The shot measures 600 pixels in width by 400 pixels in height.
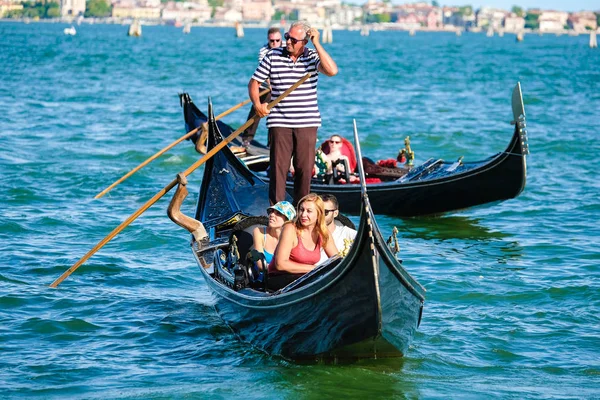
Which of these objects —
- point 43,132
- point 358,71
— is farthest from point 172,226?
point 358,71

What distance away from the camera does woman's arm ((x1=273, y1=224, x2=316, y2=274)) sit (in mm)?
4684

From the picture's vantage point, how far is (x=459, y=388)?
15.2ft

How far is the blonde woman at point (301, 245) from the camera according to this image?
4656 millimetres

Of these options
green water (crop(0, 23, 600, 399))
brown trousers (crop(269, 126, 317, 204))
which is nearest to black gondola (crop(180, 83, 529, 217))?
green water (crop(0, 23, 600, 399))

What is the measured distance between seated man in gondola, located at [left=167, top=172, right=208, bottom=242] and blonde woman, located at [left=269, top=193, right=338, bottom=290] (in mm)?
1129

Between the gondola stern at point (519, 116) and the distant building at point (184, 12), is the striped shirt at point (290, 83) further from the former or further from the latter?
the distant building at point (184, 12)

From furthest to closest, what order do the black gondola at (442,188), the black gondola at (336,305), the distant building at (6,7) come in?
1. the distant building at (6,7)
2. the black gondola at (442,188)
3. the black gondola at (336,305)

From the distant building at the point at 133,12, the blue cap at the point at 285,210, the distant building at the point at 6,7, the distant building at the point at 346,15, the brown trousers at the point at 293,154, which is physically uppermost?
the brown trousers at the point at 293,154

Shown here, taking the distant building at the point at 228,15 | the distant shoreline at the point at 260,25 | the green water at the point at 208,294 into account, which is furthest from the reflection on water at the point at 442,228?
the distant building at the point at 228,15

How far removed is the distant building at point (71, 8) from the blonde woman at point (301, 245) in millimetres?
108546

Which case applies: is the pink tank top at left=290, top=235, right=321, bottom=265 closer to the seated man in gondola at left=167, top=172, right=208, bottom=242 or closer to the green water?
the green water

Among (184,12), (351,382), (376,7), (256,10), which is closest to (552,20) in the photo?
(376,7)

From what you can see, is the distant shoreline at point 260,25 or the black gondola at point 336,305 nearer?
the black gondola at point 336,305

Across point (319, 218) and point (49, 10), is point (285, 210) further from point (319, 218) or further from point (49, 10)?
point (49, 10)
